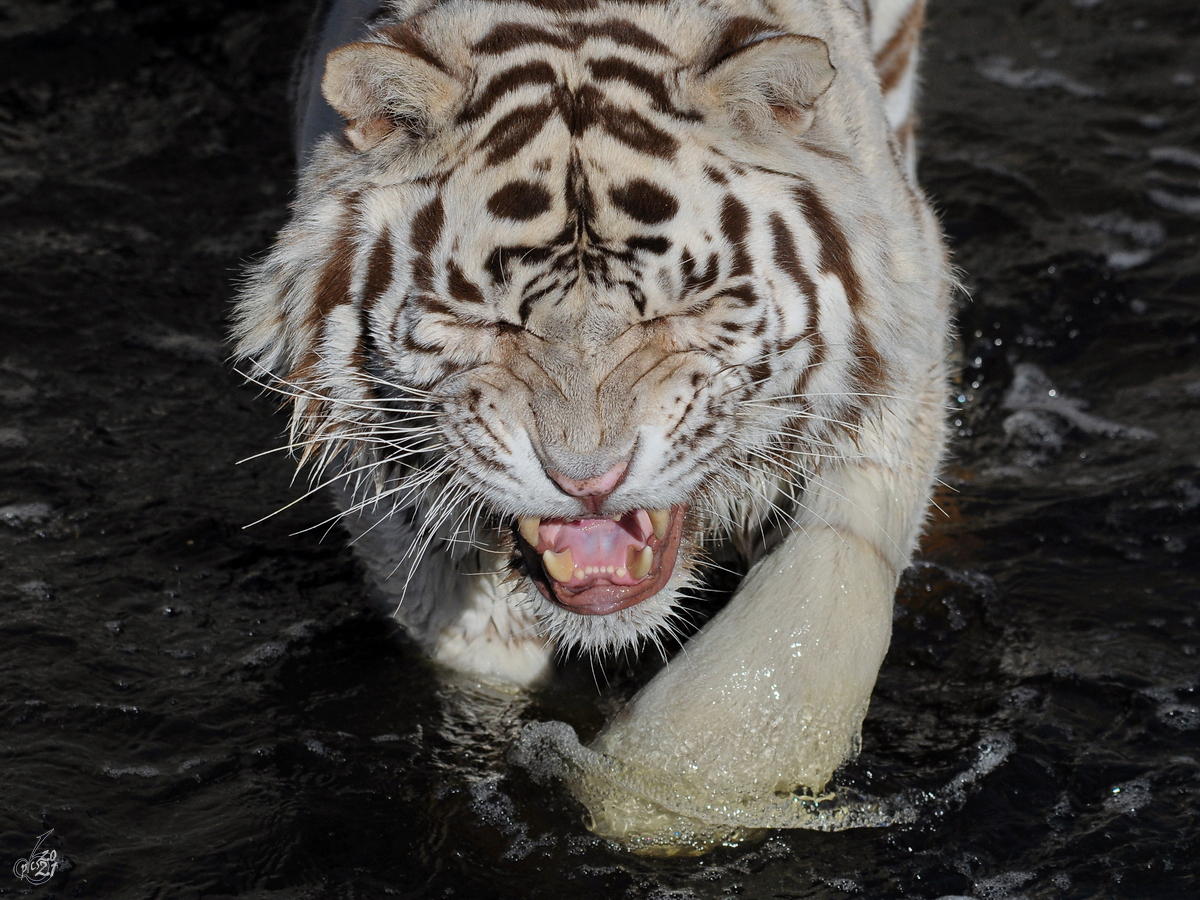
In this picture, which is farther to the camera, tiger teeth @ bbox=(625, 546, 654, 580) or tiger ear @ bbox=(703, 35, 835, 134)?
tiger teeth @ bbox=(625, 546, 654, 580)

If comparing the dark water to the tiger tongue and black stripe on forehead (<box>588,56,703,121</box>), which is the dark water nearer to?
the tiger tongue

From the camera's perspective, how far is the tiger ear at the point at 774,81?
6.43ft

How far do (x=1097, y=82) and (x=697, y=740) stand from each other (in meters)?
3.46

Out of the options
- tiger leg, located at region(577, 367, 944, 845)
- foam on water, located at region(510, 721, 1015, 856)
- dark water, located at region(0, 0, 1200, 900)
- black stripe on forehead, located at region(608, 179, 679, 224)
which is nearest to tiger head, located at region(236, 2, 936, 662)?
black stripe on forehead, located at region(608, 179, 679, 224)

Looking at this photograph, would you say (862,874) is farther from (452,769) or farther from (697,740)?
(452,769)

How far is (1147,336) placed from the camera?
12.2 feet

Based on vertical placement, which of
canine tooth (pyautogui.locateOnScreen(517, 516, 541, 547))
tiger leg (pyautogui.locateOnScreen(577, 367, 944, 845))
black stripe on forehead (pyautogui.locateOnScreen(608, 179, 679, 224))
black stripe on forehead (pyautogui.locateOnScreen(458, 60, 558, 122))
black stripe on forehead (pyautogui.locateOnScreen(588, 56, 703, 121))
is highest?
black stripe on forehead (pyautogui.locateOnScreen(588, 56, 703, 121))

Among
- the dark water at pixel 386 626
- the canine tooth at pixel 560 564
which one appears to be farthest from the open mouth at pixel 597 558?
the dark water at pixel 386 626

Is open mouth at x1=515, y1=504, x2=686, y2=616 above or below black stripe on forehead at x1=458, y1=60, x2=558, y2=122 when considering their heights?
below

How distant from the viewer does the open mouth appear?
2105 mm
